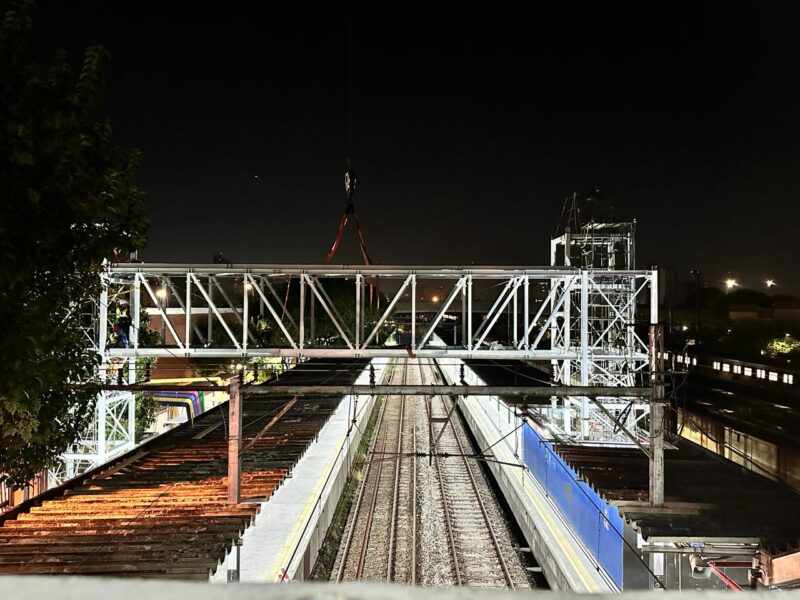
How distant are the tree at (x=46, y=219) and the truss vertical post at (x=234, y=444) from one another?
3457 mm

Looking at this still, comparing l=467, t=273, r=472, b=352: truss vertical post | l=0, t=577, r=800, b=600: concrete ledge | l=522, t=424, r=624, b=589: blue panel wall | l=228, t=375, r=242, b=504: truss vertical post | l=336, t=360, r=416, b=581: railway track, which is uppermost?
l=467, t=273, r=472, b=352: truss vertical post

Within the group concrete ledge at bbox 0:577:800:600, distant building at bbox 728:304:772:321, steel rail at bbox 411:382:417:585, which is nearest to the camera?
concrete ledge at bbox 0:577:800:600

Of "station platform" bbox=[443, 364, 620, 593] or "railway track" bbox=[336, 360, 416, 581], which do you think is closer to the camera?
"station platform" bbox=[443, 364, 620, 593]

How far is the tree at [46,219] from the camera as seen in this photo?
4.23 meters

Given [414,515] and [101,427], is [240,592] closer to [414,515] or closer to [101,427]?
[414,515]

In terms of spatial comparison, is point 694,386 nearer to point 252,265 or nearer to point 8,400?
point 252,265

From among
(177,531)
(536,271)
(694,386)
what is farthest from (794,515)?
(694,386)

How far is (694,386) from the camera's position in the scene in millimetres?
31906

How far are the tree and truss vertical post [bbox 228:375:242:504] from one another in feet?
11.3

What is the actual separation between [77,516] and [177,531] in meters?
1.65

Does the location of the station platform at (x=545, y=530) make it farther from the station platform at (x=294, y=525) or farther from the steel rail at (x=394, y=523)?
the station platform at (x=294, y=525)

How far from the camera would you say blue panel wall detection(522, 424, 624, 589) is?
27.2 feet

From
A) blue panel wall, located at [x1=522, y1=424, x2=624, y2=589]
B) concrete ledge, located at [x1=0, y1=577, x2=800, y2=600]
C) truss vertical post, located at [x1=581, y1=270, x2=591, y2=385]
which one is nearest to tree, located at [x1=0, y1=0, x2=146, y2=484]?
concrete ledge, located at [x1=0, y1=577, x2=800, y2=600]

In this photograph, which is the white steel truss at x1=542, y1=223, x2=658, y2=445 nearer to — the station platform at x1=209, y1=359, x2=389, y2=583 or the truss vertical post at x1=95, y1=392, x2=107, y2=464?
the station platform at x1=209, y1=359, x2=389, y2=583
